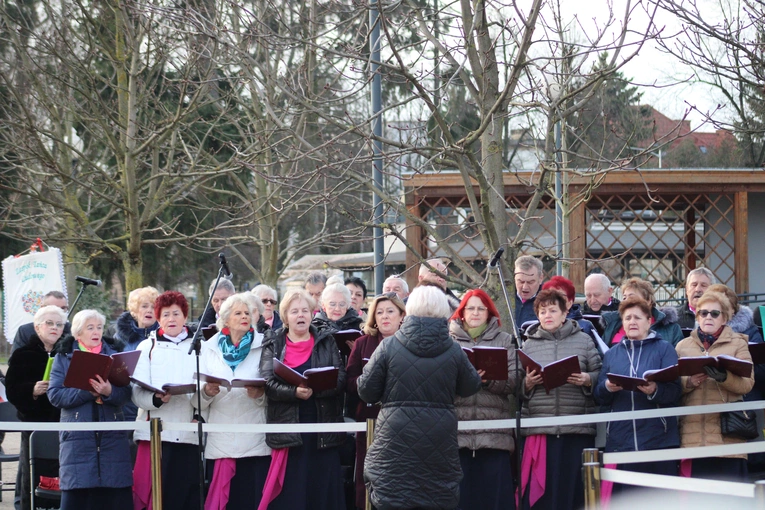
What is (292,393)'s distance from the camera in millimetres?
5926

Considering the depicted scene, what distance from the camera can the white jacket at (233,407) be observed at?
611 centimetres

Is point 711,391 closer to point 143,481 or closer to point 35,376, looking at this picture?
point 143,481

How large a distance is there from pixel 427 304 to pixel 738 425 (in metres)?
2.51

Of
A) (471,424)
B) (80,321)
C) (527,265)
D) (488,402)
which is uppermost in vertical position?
(527,265)

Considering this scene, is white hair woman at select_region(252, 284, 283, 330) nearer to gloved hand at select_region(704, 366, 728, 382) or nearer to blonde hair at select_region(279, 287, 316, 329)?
blonde hair at select_region(279, 287, 316, 329)

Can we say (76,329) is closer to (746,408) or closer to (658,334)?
(658,334)

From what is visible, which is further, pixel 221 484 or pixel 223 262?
pixel 223 262

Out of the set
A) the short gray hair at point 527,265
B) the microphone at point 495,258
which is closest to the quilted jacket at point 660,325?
the short gray hair at point 527,265


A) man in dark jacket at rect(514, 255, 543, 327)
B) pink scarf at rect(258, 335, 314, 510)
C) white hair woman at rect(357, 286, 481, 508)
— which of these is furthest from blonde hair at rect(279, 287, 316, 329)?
man in dark jacket at rect(514, 255, 543, 327)

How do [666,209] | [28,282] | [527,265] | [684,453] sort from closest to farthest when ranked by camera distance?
1. [684,453]
2. [527,265]
3. [28,282]
4. [666,209]

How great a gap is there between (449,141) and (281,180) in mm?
1370

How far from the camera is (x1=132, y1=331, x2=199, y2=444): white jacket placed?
6.25 metres

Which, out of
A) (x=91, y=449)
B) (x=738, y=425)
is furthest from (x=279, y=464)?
(x=738, y=425)

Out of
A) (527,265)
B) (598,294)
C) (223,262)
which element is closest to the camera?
(223,262)
